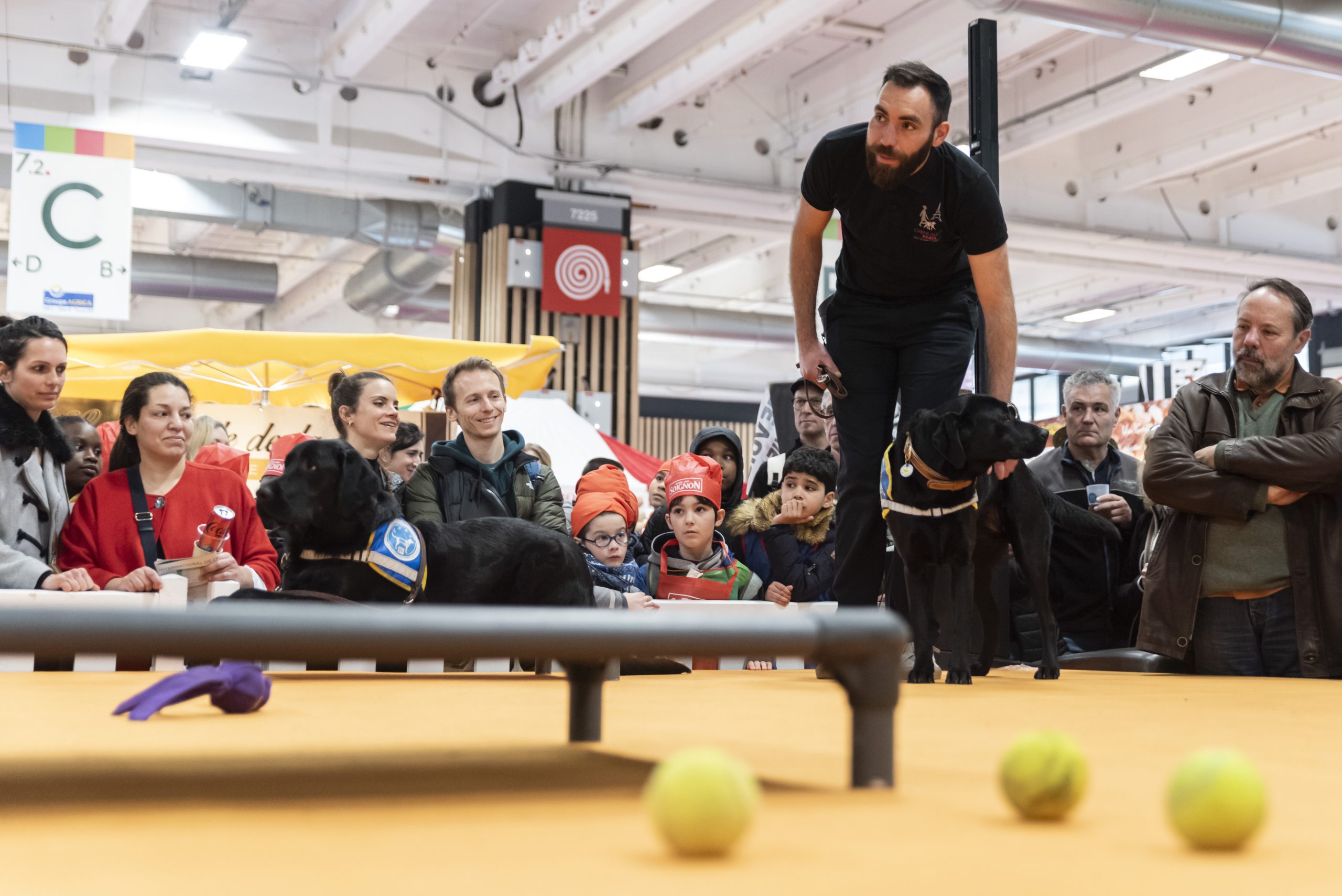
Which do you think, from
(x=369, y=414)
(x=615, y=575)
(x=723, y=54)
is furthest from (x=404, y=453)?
(x=723, y=54)

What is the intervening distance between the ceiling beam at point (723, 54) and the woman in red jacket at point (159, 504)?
5.67 meters

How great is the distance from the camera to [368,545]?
9.45 ft

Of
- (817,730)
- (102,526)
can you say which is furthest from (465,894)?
(102,526)

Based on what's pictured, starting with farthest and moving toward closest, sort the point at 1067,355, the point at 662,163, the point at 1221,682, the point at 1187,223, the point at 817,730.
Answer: the point at 1067,355, the point at 1187,223, the point at 662,163, the point at 1221,682, the point at 817,730

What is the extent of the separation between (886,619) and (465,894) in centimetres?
44

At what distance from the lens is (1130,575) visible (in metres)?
4.14

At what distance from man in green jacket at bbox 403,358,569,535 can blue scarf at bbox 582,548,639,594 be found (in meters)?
0.43

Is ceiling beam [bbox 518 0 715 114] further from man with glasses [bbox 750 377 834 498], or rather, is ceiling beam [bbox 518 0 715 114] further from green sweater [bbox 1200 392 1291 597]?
green sweater [bbox 1200 392 1291 597]

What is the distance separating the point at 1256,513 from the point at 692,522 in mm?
1701

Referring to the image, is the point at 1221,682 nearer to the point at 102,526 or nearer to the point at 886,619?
the point at 886,619

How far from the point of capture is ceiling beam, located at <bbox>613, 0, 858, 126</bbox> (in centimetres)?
817

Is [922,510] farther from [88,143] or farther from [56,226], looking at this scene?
[88,143]

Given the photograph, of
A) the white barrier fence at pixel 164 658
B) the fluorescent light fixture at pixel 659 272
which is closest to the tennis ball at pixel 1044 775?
the white barrier fence at pixel 164 658

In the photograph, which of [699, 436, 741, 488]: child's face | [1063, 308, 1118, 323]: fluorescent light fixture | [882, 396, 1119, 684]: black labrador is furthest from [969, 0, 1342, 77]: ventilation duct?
[1063, 308, 1118, 323]: fluorescent light fixture
